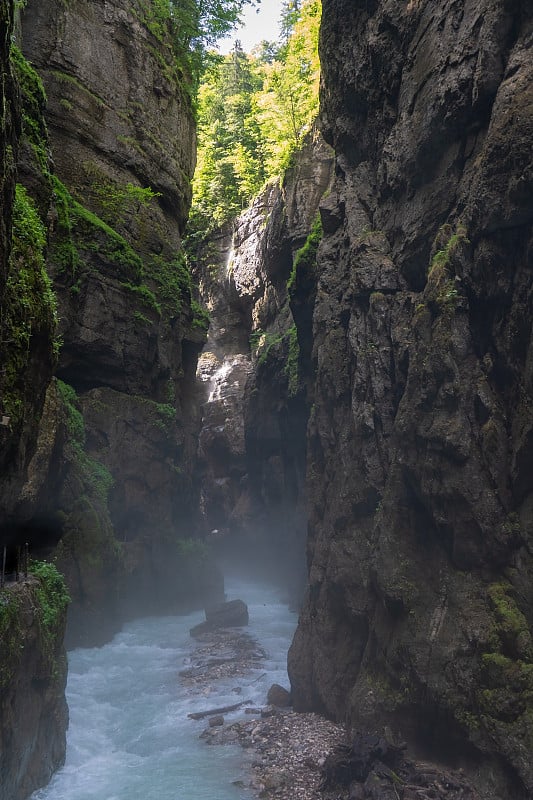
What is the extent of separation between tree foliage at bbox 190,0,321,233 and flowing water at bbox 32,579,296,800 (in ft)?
87.9

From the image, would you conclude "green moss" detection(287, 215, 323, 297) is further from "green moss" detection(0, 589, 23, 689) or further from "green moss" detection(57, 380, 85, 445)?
"green moss" detection(0, 589, 23, 689)

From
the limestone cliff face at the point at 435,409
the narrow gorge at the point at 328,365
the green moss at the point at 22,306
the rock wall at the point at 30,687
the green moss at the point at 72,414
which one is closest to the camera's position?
the green moss at the point at 22,306

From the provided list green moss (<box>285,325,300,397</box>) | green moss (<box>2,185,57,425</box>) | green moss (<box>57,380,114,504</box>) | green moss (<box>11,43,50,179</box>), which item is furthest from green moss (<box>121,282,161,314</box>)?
green moss (<box>2,185,57,425</box>)

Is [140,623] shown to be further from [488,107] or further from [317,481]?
[488,107]

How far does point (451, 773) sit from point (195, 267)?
40.1 metres

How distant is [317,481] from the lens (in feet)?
73.2

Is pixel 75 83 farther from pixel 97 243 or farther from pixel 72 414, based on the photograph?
pixel 72 414

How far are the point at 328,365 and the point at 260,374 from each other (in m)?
15.1

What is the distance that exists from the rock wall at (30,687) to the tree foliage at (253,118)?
28.3 meters

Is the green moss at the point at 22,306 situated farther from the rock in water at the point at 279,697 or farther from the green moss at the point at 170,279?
the green moss at the point at 170,279

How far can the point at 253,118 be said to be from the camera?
149 ft

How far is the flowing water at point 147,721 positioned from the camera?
43.4ft

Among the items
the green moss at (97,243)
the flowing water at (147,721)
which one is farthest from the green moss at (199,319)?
the flowing water at (147,721)

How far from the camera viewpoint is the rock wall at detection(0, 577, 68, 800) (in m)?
10.1
